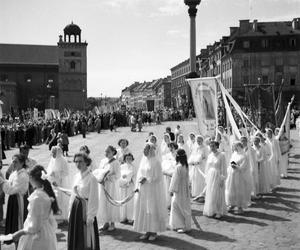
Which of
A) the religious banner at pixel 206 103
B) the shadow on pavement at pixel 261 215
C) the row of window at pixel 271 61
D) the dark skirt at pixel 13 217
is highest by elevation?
the row of window at pixel 271 61

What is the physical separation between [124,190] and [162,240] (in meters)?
1.83

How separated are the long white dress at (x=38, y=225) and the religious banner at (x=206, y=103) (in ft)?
28.4

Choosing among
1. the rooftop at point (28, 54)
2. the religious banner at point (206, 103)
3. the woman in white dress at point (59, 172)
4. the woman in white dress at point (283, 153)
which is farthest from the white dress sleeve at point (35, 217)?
the rooftop at point (28, 54)

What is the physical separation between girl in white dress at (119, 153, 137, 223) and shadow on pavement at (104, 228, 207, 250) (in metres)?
0.66

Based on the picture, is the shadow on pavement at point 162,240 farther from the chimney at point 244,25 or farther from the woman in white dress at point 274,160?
the chimney at point 244,25

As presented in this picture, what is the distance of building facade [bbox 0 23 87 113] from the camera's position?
97688mm

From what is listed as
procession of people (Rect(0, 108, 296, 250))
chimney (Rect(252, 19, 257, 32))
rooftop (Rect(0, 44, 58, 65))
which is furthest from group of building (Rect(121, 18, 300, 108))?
procession of people (Rect(0, 108, 296, 250))

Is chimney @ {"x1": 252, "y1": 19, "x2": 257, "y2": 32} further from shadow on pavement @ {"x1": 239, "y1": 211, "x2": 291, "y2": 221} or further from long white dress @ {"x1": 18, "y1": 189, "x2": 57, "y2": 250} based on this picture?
long white dress @ {"x1": 18, "y1": 189, "x2": 57, "y2": 250}

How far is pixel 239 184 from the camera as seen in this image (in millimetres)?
11992

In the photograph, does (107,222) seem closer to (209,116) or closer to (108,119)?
(209,116)

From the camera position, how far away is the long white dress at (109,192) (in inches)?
395

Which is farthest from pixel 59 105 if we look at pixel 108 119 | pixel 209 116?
pixel 209 116

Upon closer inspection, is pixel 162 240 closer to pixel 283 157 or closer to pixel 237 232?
pixel 237 232

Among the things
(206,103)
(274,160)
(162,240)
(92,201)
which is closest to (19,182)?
(92,201)
